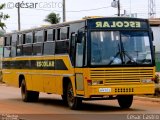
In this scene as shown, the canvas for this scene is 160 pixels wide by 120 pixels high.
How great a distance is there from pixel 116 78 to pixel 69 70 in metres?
1.89

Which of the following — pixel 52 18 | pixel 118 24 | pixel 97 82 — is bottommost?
pixel 97 82

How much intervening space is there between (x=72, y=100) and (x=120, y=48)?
2.48m

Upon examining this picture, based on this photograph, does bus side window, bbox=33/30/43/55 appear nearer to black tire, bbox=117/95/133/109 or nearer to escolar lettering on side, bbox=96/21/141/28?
black tire, bbox=117/95/133/109

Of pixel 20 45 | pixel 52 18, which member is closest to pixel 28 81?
pixel 20 45

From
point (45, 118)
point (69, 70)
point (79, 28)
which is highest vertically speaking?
point (79, 28)

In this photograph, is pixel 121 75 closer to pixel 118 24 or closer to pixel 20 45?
pixel 118 24

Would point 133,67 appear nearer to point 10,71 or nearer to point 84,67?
point 84,67

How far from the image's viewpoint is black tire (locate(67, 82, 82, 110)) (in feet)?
63.3

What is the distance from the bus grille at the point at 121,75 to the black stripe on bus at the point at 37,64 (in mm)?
1932

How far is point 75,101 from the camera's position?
→ 1930 cm

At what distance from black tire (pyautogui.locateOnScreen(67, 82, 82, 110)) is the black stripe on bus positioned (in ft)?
2.44

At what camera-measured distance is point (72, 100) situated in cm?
1955

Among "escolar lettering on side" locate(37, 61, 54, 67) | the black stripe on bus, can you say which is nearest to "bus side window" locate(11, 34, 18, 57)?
the black stripe on bus

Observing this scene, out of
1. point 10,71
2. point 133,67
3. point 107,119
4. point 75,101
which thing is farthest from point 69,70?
point 10,71
